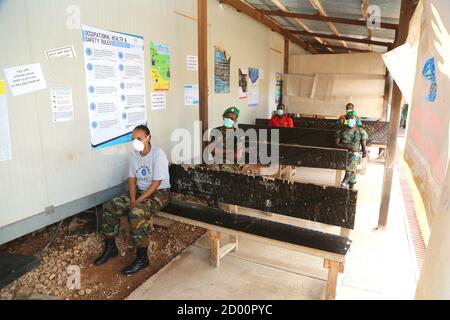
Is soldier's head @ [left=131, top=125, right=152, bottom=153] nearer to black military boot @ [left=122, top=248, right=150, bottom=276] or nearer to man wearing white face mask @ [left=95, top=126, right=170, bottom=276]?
man wearing white face mask @ [left=95, top=126, right=170, bottom=276]

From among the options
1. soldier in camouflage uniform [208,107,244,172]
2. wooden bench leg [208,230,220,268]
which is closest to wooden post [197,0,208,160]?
soldier in camouflage uniform [208,107,244,172]

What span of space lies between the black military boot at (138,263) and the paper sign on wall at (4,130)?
137cm

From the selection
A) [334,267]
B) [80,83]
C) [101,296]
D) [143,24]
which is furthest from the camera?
[143,24]

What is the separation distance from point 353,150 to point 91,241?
4.11 meters

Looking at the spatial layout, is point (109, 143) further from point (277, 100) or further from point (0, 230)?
point (277, 100)

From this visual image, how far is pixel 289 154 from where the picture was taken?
509 centimetres

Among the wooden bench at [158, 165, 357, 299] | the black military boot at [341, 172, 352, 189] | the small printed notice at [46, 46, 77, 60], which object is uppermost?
the small printed notice at [46, 46, 77, 60]

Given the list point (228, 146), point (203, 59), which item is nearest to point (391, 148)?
point (228, 146)

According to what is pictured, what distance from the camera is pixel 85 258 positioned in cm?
323

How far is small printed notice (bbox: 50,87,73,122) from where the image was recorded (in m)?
2.92

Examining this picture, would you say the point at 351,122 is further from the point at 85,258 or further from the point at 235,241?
the point at 85,258

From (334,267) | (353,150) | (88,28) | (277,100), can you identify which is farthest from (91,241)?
(277,100)

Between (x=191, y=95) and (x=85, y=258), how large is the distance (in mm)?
2762

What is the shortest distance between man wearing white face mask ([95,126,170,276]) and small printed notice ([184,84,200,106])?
1750mm
